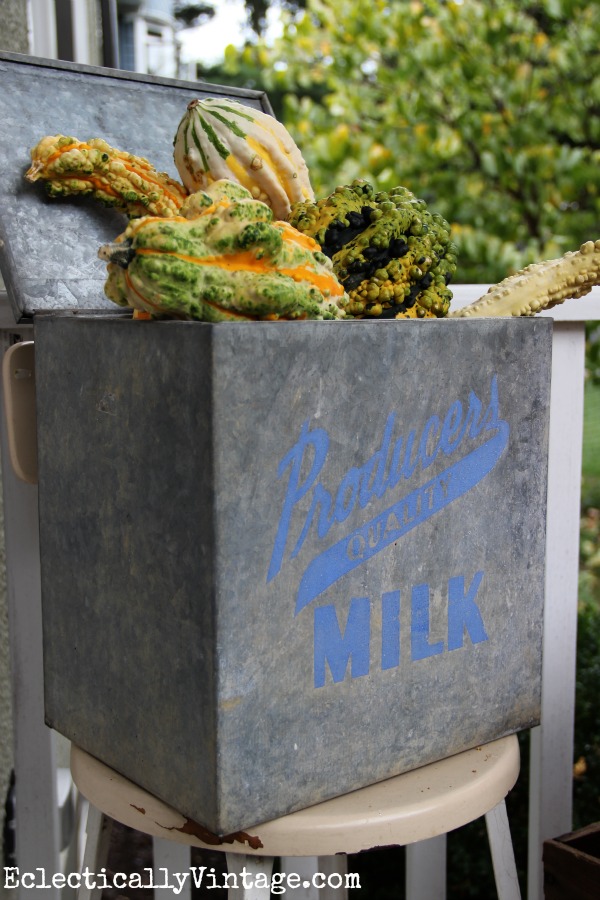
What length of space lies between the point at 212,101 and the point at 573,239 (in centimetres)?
247

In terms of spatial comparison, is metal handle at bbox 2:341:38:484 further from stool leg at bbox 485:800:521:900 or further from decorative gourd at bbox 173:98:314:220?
stool leg at bbox 485:800:521:900

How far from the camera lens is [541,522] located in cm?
97

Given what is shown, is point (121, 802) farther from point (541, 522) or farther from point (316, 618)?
point (541, 522)

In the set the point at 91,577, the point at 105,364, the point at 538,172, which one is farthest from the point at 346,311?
the point at 538,172

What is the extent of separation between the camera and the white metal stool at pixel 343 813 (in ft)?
2.61

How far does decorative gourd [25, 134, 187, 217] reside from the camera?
100cm

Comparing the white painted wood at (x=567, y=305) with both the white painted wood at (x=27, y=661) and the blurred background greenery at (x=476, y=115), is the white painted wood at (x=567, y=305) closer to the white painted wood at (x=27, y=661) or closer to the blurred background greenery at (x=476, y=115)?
the white painted wood at (x=27, y=661)

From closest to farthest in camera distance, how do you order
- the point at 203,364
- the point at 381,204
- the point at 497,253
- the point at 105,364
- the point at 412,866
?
the point at 203,364 → the point at 105,364 → the point at 381,204 → the point at 412,866 → the point at 497,253

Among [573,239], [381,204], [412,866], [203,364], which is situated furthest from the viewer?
[573,239]

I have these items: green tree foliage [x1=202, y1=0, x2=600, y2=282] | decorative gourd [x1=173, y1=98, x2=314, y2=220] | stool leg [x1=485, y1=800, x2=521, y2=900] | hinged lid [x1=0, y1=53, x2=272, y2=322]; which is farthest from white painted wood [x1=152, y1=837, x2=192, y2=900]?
green tree foliage [x1=202, y1=0, x2=600, y2=282]

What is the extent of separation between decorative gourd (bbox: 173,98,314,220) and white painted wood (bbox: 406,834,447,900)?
84 centimetres

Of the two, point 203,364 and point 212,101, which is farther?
point 212,101

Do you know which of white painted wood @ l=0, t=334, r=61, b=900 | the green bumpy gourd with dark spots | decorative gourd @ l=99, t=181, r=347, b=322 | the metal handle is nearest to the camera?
decorative gourd @ l=99, t=181, r=347, b=322

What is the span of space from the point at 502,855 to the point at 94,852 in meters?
0.43
